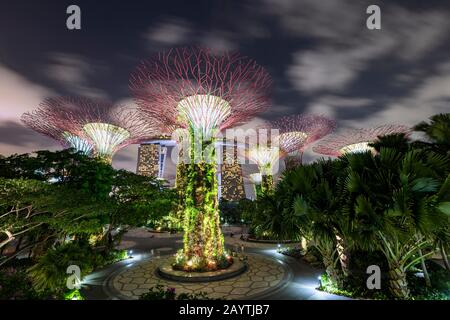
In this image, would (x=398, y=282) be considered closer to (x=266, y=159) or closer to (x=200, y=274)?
(x=200, y=274)

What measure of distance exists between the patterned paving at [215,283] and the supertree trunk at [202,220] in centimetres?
172

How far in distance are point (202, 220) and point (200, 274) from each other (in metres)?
2.72

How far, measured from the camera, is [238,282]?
1181 cm

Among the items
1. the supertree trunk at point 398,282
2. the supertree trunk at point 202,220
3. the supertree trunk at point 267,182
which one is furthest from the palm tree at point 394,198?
the supertree trunk at point 267,182

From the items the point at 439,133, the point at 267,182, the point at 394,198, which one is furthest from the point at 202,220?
the point at 267,182

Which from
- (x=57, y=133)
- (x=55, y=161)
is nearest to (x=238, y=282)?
(x=55, y=161)

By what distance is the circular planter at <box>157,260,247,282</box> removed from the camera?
1199 centimetres

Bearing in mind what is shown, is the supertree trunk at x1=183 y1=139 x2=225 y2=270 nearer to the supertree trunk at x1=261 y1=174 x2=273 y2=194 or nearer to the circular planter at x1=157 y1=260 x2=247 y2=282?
the circular planter at x1=157 y1=260 x2=247 y2=282

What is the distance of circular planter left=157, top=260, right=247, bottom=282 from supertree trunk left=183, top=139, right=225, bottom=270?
67cm

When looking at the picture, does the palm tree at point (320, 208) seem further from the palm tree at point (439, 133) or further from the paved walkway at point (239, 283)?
the palm tree at point (439, 133)

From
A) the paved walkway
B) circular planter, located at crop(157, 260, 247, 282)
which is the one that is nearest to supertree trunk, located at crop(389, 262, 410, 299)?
the paved walkway

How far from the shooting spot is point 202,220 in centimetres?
1370

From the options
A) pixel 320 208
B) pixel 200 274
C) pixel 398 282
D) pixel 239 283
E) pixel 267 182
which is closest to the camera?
pixel 320 208

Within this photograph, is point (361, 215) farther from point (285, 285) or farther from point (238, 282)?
point (238, 282)
